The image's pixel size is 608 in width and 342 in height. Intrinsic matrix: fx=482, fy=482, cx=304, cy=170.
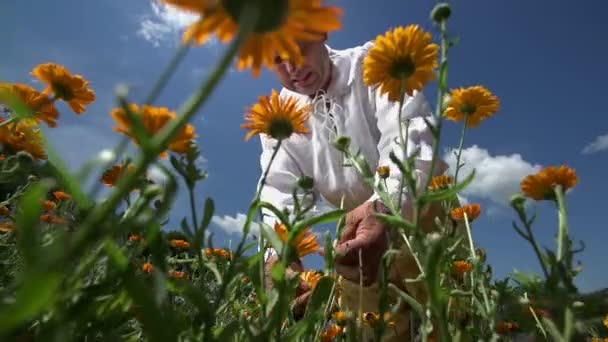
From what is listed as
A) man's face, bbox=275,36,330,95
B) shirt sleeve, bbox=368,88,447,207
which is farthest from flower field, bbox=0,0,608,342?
man's face, bbox=275,36,330,95

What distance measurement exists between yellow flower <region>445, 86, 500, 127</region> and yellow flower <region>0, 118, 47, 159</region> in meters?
0.85

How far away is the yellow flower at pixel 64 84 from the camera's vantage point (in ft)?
3.14

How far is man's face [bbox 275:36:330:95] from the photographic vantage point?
8.17ft

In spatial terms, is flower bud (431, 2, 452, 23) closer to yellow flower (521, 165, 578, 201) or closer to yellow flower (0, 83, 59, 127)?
yellow flower (521, 165, 578, 201)

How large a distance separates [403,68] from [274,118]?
243 millimetres

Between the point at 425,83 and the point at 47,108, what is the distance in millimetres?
744

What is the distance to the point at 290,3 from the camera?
1.02ft

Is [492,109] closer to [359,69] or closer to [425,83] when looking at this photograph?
[425,83]

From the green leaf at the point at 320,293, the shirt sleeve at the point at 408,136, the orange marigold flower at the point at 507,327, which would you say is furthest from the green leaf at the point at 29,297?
the shirt sleeve at the point at 408,136

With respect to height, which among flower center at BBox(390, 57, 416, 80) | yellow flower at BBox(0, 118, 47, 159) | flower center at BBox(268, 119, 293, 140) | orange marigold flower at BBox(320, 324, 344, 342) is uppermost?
flower center at BBox(390, 57, 416, 80)

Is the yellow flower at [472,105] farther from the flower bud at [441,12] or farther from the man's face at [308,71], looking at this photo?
the man's face at [308,71]

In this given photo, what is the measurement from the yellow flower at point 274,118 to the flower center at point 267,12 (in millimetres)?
493

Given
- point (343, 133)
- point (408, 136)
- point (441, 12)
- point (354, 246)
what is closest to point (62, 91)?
point (441, 12)

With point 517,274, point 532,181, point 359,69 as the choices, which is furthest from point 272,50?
point 359,69
